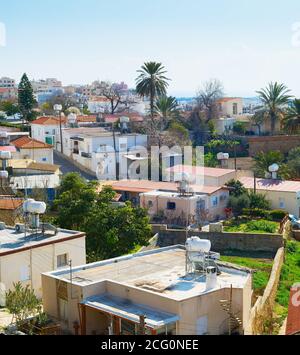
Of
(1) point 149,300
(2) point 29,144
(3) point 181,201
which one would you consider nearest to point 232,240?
(3) point 181,201

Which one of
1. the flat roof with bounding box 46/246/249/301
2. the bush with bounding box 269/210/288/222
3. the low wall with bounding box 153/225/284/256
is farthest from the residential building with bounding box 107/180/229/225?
the flat roof with bounding box 46/246/249/301

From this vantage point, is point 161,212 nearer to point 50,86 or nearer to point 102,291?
point 102,291

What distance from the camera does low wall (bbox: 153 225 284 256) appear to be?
18.8m

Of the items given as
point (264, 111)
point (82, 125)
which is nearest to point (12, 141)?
point (82, 125)

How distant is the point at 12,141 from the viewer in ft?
102

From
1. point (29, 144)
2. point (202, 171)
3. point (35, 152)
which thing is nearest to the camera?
point (202, 171)

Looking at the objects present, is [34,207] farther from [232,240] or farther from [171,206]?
[171,206]

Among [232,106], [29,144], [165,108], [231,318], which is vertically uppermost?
[232,106]

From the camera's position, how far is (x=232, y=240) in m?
19.2

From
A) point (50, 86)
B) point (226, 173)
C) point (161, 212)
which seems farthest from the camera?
point (50, 86)

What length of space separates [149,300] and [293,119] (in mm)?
26139

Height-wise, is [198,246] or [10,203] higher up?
[198,246]

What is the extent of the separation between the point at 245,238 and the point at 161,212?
417 centimetres

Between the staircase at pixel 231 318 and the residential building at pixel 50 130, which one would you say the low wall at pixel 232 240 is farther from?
the residential building at pixel 50 130
